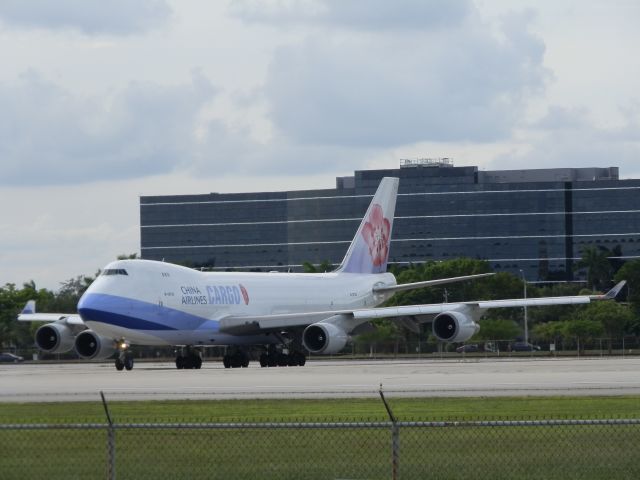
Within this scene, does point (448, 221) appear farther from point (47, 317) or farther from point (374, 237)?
point (47, 317)

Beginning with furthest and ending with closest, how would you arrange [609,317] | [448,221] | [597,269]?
1. [448,221]
2. [597,269]
3. [609,317]

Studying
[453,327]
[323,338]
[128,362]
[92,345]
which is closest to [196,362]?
[128,362]

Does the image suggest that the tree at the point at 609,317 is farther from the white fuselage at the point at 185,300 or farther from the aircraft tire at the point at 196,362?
the aircraft tire at the point at 196,362

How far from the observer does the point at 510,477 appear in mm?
18594

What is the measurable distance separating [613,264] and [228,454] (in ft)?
533

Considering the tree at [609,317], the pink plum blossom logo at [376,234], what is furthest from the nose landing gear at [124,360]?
the tree at [609,317]

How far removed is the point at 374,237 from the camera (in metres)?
76.3

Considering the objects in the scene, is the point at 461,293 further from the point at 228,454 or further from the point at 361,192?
the point at 228,454

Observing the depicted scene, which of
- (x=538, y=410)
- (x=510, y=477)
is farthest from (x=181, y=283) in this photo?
(x=510, y=477)

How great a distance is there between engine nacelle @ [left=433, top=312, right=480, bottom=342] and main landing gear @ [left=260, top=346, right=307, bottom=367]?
6162 mm

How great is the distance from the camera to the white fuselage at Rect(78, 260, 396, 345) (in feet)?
193

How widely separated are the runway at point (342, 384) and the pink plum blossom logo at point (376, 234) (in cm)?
2139

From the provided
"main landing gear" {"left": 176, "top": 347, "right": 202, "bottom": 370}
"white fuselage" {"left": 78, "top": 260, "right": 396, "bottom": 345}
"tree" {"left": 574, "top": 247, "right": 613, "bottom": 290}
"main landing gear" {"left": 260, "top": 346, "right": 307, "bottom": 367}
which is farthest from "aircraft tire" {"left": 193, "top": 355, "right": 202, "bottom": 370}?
"tree" {"left": 574, "top": 247, "right": 613, "bottom": 290}

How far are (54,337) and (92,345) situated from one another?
9.79 feet
